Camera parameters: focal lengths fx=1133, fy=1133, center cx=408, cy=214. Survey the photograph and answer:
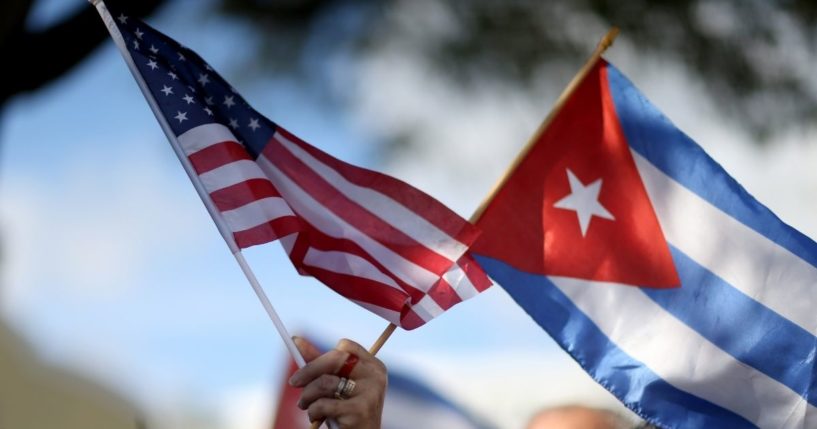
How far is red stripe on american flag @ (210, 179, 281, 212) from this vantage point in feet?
6.37

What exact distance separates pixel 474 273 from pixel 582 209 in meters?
Result: 0.28

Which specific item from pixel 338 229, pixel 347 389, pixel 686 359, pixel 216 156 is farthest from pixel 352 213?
pixel 686 359

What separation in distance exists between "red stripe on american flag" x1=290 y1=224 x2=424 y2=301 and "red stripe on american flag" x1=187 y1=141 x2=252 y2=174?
0.18m

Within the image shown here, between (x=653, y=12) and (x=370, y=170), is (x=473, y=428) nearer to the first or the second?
(x=653, y=12)

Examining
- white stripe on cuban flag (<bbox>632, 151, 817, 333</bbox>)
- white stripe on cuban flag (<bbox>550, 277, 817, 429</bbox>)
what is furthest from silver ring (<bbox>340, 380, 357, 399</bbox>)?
white stripe on cuban flag (<bbox>632, 151, 817, 333</bbox>)

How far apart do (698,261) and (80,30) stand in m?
1.78

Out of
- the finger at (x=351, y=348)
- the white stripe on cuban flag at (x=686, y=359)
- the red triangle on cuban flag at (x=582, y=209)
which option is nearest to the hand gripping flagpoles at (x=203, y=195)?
the finger at (x=351, y=348)

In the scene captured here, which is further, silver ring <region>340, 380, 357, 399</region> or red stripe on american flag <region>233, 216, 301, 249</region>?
red stripe on american flag <region>233, 216, 301, 249</region>

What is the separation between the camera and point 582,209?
2.19 metres

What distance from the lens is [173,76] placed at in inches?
79.3

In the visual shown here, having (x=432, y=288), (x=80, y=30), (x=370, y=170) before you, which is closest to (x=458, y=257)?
(x=432, y=288)

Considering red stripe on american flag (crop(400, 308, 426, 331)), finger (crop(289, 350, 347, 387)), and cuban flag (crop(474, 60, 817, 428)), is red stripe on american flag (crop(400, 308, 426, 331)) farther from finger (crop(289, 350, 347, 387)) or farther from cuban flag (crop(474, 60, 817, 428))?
finger (crop(289, 350, 347, 387))

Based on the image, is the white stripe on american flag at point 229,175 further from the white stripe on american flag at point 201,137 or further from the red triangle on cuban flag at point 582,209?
the red triangle on cuban flag at point 582,209

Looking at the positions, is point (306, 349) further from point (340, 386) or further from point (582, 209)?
point (582, 209)
